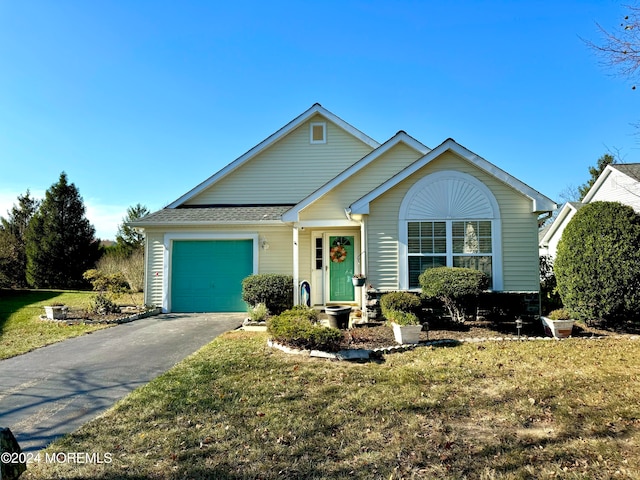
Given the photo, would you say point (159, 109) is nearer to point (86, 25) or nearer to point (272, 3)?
point (86, 25)

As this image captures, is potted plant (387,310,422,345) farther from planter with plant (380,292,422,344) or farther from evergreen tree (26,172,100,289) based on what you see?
evergreen tree (26,172,100,289)

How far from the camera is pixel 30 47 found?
8.83 m

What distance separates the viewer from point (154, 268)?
1227 centimetres

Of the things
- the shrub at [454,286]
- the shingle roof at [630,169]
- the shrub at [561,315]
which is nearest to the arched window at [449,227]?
the shrub at [454,286]

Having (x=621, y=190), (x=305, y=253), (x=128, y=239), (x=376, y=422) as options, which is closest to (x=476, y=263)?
(x=305, y=253)

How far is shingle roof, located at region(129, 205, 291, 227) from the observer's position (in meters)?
11.9

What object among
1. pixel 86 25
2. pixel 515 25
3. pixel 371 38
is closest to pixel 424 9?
pixel 371 38

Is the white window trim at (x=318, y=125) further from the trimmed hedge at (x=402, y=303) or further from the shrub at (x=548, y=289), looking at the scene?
the shrub at (x=548, y=289)

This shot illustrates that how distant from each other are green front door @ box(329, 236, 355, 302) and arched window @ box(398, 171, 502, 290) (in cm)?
266

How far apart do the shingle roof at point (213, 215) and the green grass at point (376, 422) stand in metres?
6.64

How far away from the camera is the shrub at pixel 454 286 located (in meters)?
7.89

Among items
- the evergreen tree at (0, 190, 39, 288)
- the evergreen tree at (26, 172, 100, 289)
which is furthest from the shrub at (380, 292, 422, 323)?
the evergreen tree at (0, 190, 39, 288)

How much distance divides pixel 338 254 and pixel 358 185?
2256 mm

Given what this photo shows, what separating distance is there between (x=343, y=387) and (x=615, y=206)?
7317mm
